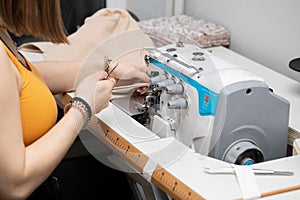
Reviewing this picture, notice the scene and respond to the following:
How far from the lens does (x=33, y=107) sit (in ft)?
4.24

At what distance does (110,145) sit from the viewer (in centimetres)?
141

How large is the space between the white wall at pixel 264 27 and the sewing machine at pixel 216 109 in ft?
1.63

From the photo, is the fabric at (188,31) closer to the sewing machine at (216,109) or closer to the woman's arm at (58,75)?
the woman's arm at (58,75)

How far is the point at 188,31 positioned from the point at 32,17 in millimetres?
861

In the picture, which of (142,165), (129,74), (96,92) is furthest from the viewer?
(129,74)

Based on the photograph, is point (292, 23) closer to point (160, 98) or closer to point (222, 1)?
point (222, 1)

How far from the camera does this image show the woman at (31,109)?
116 centimetres

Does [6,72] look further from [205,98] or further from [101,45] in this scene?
[101,45]

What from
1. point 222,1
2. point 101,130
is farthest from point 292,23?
point 101,130

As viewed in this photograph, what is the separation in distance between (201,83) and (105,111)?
0.97 feet

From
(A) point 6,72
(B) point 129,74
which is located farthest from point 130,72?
(A) point 6,72

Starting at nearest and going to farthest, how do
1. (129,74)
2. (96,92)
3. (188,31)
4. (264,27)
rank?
1. (96,92)
2. (129,74)
3. (264,27)
4. (188,31)

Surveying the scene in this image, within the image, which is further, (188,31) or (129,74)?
(188,31)

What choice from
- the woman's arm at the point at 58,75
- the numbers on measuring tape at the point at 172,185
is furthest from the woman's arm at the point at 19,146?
the woman's arm at the point at 58,75
